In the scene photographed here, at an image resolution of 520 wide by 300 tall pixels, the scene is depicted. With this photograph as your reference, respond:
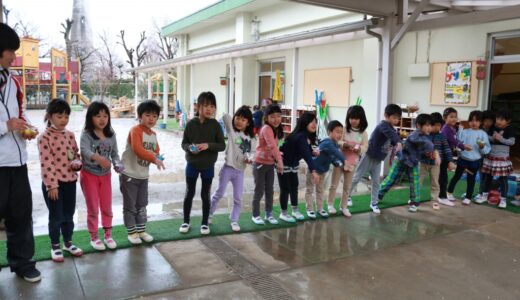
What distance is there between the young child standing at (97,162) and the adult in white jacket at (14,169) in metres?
0.60

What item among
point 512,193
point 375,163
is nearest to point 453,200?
point 512,193

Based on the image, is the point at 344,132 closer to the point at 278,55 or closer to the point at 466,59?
the point at 466,59

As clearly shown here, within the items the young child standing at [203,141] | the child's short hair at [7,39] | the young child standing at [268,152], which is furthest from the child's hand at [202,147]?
the child's short hair at [7,39]

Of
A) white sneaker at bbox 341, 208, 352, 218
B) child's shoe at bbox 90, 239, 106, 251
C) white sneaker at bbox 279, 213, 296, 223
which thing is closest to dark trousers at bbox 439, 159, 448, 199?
white sneaker at bbox 341, 208, 352, 218

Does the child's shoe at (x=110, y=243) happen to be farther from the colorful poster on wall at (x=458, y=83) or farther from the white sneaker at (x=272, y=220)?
the colorful poster on wall at (x=458, y=83)

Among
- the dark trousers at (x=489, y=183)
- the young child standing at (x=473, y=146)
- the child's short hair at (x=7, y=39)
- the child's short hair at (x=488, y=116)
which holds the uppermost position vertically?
the child's short hair at (x=7, y=39)

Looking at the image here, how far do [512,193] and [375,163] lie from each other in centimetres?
267

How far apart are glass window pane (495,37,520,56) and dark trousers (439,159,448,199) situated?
352 centimetres

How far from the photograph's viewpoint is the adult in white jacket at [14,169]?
10.5ft

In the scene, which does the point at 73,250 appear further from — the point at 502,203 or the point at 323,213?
the point at 502,203

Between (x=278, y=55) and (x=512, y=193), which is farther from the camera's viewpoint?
(x=278, y=55)

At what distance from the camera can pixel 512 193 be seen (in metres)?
6.82

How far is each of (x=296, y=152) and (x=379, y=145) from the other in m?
1.31

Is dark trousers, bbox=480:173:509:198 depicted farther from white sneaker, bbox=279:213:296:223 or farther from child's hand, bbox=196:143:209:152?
child's hand, bbox=196:143:209:152
